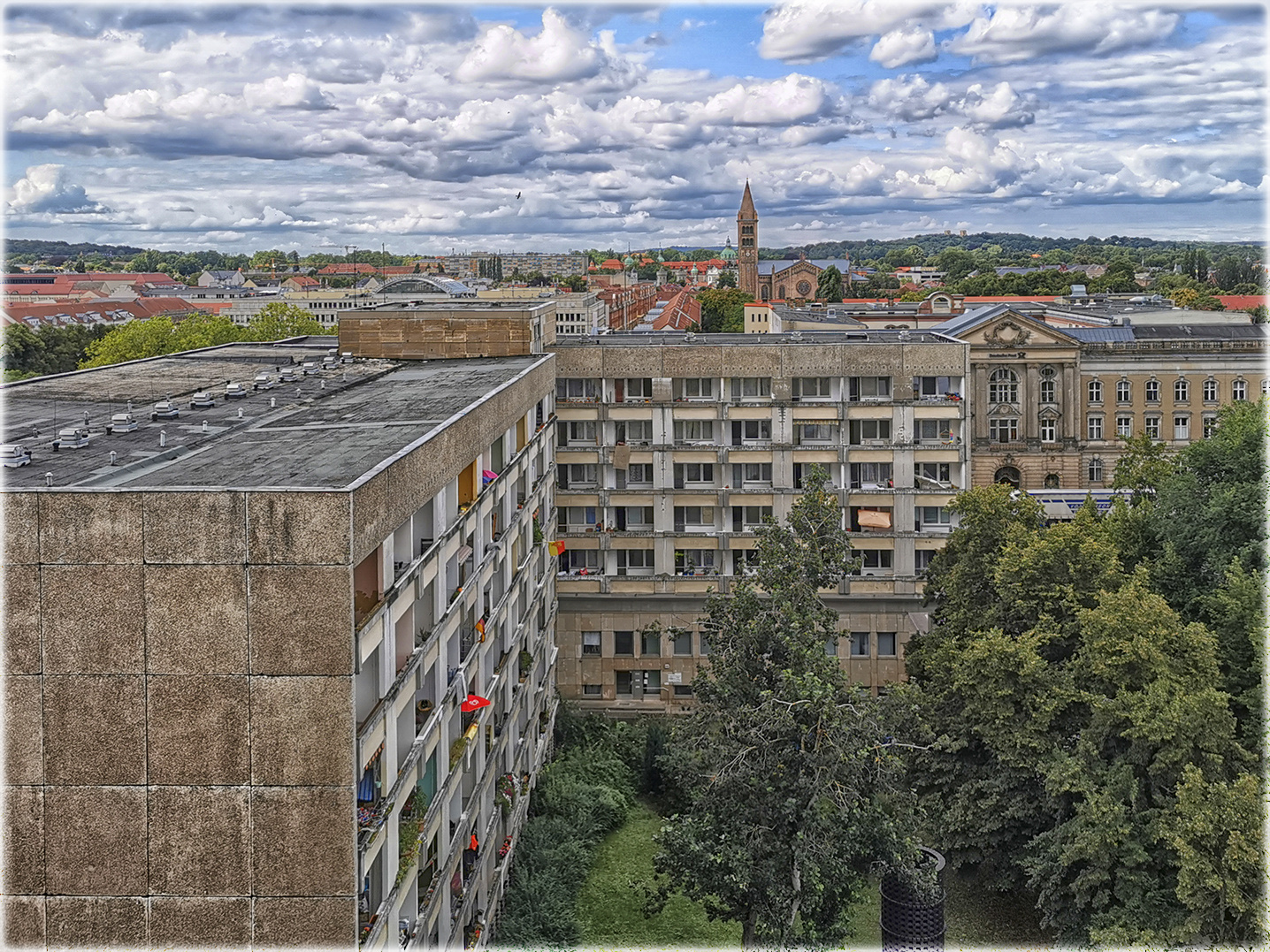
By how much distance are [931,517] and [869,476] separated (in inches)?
121

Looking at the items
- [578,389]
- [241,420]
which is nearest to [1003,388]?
[578,389]

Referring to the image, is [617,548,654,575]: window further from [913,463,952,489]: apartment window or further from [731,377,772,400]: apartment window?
[913,463,952,489]: apartment window

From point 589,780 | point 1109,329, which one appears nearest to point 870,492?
point 589,780

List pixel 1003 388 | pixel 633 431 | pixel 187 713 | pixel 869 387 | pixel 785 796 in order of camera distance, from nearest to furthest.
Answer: pixel 187 713, pixel 785 796, pixel 869 387, pixel 633 431, pixel 1003 388

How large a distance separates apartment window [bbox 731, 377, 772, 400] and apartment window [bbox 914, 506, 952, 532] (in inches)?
313

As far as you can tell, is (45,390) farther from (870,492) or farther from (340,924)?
(870,492)

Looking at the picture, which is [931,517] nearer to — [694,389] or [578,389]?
[694,389]

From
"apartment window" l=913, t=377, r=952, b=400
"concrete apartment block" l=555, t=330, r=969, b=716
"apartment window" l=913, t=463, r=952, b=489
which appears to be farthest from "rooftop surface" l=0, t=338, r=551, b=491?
"apartment window" l=913, t=463, r=952, b=489

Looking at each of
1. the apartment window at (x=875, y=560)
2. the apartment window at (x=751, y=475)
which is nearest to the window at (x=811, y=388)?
the apartment window at (x=751, y=475)

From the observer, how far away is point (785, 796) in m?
30.2

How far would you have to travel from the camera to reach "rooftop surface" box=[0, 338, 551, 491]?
78.5 ft

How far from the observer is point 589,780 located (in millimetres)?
46312

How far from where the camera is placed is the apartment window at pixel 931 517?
54.5 m

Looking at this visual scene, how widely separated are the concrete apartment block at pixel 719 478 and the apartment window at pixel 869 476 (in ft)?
0.17
